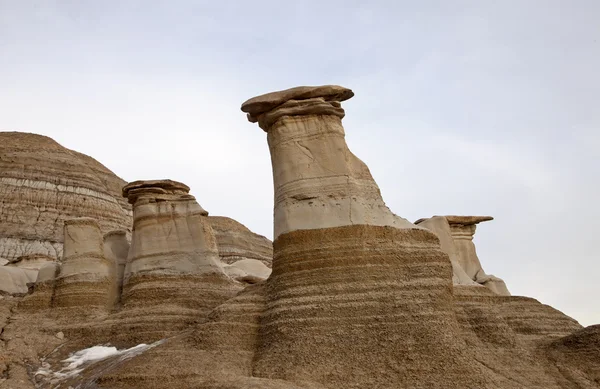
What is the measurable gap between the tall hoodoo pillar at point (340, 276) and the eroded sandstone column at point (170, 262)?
7035 millimetres

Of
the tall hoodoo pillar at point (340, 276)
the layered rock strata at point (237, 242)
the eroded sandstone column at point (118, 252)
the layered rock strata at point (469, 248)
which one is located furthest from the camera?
the layered rock strata at point (237, 242)

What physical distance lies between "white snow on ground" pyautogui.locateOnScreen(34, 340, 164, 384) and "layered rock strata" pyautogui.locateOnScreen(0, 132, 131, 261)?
28151 millimetres

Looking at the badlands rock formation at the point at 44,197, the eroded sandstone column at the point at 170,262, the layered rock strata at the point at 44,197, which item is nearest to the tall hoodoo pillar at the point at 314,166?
the eroded sandstone column at the point at 170,262

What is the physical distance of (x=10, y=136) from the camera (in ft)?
184

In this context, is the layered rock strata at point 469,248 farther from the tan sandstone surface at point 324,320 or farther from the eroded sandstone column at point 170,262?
the eroded sandstone column at point 170,262

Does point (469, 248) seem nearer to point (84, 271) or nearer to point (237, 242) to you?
point (84, 271)

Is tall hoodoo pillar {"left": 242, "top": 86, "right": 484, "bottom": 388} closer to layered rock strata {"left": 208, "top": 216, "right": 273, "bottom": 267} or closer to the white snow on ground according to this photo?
→ the white snow on ground

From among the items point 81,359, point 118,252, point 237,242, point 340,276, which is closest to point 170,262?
point 118,252

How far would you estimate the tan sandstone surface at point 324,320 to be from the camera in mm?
14258

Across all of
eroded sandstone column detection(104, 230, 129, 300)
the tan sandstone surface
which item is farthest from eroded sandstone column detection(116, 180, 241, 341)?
eroded sandstone column detection(104, 230, 129, 300)

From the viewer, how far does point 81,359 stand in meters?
20.1

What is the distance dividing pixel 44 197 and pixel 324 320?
40.7 m

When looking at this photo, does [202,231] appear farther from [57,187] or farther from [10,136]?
[10,136]

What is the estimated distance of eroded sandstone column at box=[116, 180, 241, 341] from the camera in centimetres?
2309
